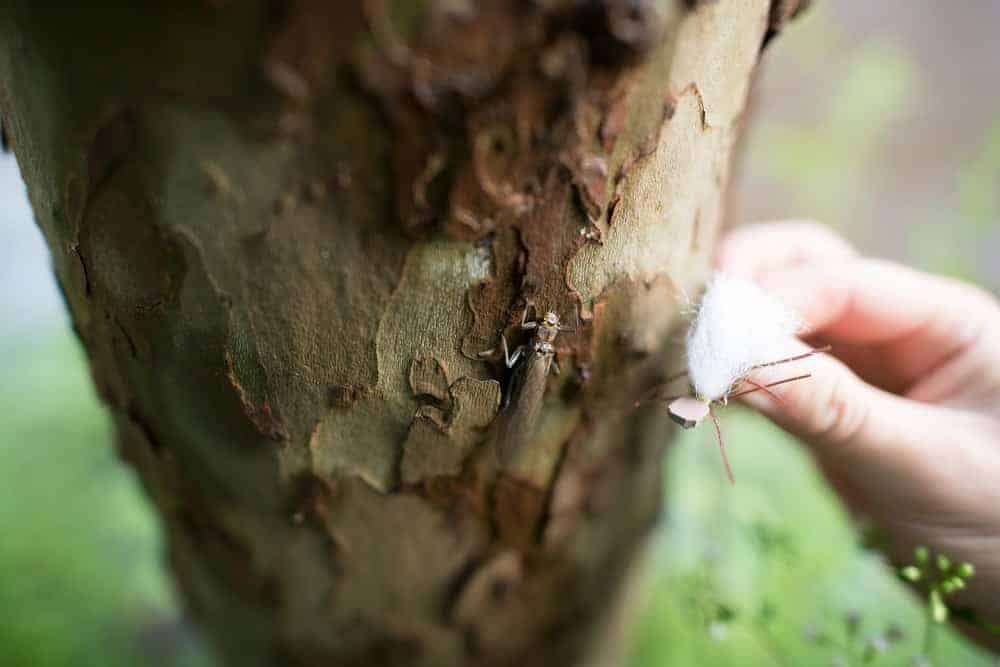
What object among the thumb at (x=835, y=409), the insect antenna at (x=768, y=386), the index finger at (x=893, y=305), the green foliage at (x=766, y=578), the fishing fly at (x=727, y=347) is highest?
the index finger at (x=893, y=305)

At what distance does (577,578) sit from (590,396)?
419 millimetres

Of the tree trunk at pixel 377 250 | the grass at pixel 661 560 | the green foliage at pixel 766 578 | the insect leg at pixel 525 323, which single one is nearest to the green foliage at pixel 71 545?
the grass at pixel 661 560

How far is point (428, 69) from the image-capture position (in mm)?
464

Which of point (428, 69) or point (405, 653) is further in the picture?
point (405, 653)

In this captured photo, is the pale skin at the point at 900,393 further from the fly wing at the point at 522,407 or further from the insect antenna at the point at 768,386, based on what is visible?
the fly wing at the point at 522,407

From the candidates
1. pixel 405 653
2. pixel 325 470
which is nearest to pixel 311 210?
pixel 325 470

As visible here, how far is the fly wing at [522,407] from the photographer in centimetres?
68

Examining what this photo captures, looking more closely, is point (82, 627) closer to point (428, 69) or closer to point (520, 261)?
point (520, 261)

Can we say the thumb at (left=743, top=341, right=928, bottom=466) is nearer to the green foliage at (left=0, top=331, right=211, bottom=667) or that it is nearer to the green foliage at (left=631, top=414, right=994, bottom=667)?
the green foliage at (left=631, top=414, right=994, bottom=667)

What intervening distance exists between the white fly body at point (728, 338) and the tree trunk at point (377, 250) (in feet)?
0.13

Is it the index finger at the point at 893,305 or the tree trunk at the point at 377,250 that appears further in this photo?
the index finger at the point at 893,305

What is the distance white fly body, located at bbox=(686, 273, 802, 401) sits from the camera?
2.56 ft

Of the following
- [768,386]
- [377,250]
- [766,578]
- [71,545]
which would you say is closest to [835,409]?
[768,386]

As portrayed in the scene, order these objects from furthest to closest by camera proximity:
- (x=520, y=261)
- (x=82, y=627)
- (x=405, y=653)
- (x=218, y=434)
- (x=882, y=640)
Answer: (x=82, y=627), (x=882, y=640), (x=405, y=653), (x=218, y=434), (x=520, y=261)
